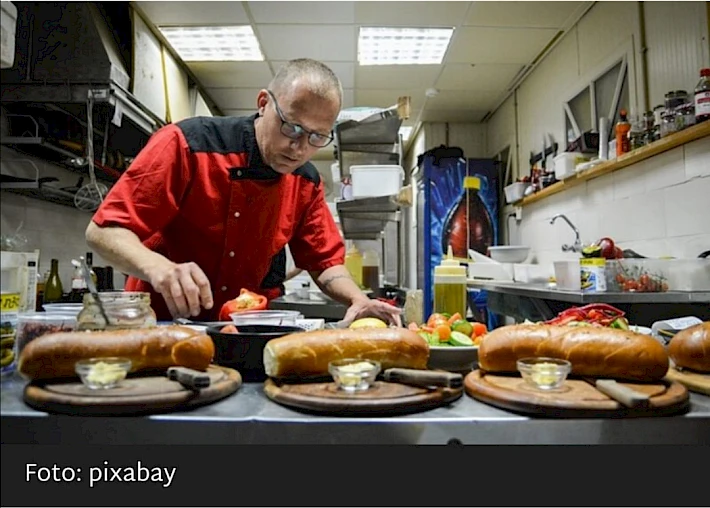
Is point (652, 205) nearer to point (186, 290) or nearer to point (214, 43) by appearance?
point (186, 290)

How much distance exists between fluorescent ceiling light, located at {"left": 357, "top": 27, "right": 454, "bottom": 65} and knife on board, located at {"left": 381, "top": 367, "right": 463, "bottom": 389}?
352cm

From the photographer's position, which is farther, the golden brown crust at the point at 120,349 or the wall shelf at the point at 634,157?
the wall shelf at the point at 634,157

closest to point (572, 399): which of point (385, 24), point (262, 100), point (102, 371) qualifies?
point (102, 371)

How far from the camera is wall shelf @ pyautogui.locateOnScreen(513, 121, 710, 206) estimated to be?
2.08 meters

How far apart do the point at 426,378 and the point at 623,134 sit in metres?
2.56

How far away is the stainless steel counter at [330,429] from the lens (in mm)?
538

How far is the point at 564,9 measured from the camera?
132 inches

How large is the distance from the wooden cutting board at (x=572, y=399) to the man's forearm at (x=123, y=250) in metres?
0.68

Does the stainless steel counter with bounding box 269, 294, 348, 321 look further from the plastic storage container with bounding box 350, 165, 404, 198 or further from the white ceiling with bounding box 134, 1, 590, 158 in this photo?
the white ceiling with bounding box 134, 1, 590, 158

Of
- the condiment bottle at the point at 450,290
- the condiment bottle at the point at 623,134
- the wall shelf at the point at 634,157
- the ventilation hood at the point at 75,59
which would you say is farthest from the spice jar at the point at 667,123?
the ventilation hood at the point at 75,59

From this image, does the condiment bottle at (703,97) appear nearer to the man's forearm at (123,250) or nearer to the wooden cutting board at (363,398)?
the wooden cutting board at (363,398)

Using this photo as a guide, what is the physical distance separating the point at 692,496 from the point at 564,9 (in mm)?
3515

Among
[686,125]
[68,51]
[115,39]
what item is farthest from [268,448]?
[115,39]

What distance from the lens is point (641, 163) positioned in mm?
2586
